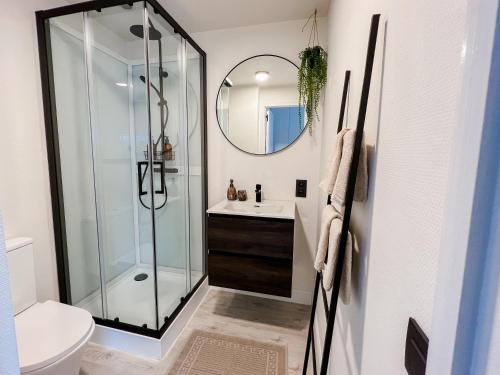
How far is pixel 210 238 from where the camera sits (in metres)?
1.80

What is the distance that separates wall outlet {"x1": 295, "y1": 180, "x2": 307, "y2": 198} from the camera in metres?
2.14

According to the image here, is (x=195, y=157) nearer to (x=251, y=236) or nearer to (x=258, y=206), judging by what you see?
(x=258, y=206)

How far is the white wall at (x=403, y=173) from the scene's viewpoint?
0.39 meters

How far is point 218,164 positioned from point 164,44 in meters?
1.05

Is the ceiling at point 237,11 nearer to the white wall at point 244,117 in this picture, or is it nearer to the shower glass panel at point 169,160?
the shower glass panel at point 169,160

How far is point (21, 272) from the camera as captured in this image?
4.76ft

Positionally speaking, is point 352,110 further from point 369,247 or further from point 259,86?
point 259,86

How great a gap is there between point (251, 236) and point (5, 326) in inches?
52.3

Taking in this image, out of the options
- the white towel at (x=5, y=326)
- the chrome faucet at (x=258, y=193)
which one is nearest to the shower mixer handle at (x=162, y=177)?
the chrome faucet at (x=258, y=193)

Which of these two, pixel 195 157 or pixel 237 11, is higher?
pixel 237 11

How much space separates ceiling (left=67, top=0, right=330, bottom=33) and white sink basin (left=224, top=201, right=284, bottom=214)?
154cm

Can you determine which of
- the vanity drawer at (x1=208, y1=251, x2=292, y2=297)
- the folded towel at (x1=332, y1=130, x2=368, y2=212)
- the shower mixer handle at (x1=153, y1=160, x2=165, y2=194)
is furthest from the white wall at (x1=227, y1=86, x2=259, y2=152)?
the folded towel at (x1=332, y1=130, x2=368, y2=212)

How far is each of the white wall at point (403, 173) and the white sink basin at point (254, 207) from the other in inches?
46.6

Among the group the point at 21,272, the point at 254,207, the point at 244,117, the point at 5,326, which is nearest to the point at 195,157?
the point at 244,117
